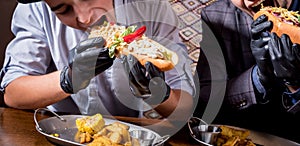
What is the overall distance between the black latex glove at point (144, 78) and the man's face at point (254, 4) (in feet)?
1.47

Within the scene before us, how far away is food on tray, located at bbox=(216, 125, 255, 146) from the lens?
155 cm

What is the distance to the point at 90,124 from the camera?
1.57m

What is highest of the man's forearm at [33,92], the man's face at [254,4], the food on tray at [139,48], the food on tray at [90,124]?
the man's face at [254,4]

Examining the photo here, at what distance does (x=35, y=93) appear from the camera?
70.9 inches

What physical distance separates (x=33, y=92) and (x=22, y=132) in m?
0.24

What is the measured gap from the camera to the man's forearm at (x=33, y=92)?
177 centimetres

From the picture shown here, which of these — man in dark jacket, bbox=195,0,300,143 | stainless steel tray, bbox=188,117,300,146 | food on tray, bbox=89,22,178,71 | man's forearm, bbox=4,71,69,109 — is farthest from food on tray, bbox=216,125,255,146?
man's forearm, bbox=4,71,69,109

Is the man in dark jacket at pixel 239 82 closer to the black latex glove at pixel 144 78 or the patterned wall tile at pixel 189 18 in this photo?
the patterned wall tile at pixel 189 18

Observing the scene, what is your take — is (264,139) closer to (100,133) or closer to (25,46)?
(100,133)

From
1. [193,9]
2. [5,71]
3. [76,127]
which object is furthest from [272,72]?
[5,71]

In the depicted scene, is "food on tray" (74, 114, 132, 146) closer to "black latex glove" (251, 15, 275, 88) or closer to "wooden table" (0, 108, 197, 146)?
"wooden table" (0, 108, 197, 146)

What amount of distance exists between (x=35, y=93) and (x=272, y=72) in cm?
94

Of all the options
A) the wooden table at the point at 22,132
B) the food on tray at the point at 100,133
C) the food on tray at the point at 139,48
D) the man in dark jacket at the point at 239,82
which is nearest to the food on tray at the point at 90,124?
the food on tray at the point at 100,133

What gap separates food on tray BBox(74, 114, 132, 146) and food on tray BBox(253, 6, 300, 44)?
652 mm
